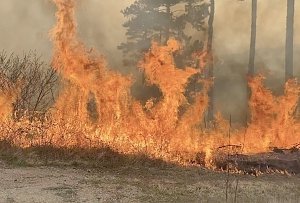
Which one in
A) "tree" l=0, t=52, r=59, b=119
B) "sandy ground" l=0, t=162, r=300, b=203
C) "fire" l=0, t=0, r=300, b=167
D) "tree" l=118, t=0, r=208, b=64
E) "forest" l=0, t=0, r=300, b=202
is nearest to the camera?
"sandy ground" l=0, t=162, r=300, b=203

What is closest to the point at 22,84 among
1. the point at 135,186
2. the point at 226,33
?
the point at 135,186

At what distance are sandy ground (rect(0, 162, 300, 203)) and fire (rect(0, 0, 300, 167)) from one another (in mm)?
1685

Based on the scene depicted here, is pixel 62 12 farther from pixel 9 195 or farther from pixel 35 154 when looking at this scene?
pixel 9 195

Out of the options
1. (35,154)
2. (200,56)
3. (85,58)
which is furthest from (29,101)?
(200,56)

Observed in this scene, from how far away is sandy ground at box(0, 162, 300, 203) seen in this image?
10.5 m

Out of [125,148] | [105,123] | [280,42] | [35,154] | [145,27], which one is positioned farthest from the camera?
[145,27]

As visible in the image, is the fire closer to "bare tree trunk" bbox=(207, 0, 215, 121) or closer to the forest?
the forest

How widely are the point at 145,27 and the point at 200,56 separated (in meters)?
7.79

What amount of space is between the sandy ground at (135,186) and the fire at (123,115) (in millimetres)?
1685

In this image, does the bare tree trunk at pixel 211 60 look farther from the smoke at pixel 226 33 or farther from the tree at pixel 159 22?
the tree at pixel 159 22

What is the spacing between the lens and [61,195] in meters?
10.4

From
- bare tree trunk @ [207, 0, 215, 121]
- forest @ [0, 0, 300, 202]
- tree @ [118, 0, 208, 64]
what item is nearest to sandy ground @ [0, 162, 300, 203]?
forest @ [0, 0, 300, 202]

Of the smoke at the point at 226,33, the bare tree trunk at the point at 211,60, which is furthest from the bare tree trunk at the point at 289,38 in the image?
the smoke at the point at 226,33

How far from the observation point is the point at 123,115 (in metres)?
16.0
